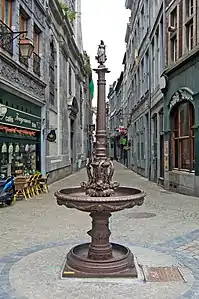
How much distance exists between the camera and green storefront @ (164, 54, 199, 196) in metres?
13.8

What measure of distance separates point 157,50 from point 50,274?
57.8ft

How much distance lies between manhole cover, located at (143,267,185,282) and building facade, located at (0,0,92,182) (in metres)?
8.89

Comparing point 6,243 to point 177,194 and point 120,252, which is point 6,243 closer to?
point 120,252

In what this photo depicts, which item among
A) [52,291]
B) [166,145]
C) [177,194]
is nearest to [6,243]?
[52,291]

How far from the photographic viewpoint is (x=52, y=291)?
4426 millimetres

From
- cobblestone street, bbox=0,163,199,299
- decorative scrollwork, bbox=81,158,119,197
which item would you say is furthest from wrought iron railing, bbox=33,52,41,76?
decorative scrollwork, bbox=81,158,119,197

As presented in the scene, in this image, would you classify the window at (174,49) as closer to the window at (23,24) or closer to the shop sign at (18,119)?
the window at (23,24)

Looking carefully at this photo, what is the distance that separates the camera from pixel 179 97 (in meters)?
15.1

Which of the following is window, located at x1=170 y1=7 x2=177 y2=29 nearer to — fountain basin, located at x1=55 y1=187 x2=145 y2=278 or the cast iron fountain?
the cast iron fountain

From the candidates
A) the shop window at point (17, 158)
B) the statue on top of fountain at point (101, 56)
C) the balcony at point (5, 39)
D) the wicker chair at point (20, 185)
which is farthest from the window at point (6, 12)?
the statue on top of fountain at point (101, 56)

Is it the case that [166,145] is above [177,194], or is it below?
above

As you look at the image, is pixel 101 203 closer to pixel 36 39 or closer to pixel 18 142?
pixel 18 142

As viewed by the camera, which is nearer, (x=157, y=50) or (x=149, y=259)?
(x=149, y=259)

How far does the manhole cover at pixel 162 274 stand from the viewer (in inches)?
189
